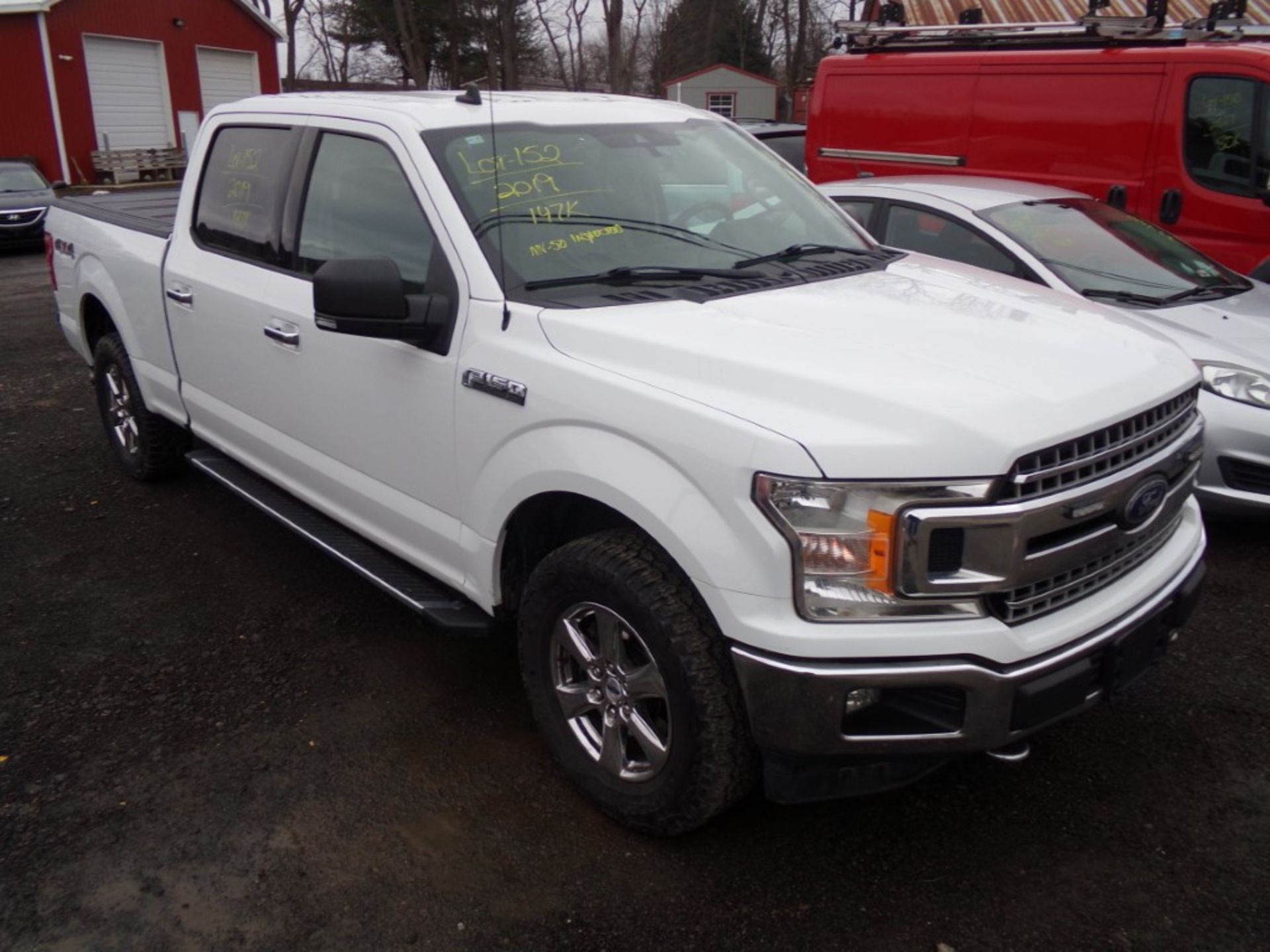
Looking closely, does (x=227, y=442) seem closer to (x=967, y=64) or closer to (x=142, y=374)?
(x=142, y=374)

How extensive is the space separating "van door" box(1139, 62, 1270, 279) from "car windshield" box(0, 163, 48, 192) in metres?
16.5

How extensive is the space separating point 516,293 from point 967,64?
6.08m

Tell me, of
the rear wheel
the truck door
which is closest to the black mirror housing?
the truck door

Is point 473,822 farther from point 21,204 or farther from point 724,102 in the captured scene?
point 724,102

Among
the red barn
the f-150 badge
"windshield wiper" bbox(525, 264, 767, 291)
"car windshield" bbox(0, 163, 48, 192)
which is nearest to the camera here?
the f-150 badge

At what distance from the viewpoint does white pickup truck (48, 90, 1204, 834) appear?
96.6 inches

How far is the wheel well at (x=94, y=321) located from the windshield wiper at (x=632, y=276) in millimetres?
3619

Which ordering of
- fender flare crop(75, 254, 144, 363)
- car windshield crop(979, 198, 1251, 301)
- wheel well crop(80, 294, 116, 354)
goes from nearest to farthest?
1. fender flare crop(75, 254, 144, 363)
2. car windshield crop(979, 198, 1251, 301)
3. wheel well crop(80, 294, 116, 354)

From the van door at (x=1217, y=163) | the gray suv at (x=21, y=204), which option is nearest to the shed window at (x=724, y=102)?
the gray suv at (x=21, y=204)

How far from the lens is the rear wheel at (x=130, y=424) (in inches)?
221

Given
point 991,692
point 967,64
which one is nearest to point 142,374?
point 991,692

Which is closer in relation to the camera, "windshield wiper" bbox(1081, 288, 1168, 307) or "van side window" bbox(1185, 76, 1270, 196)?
"windshield wiper" bbox(1081, 288, 1168, 307)

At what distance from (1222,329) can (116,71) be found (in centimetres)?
2957

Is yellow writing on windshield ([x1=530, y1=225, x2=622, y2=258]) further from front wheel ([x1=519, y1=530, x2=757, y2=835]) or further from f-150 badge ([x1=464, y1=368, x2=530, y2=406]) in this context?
front wheel ([x1=519, y1=530, x2=757, y2=835])
